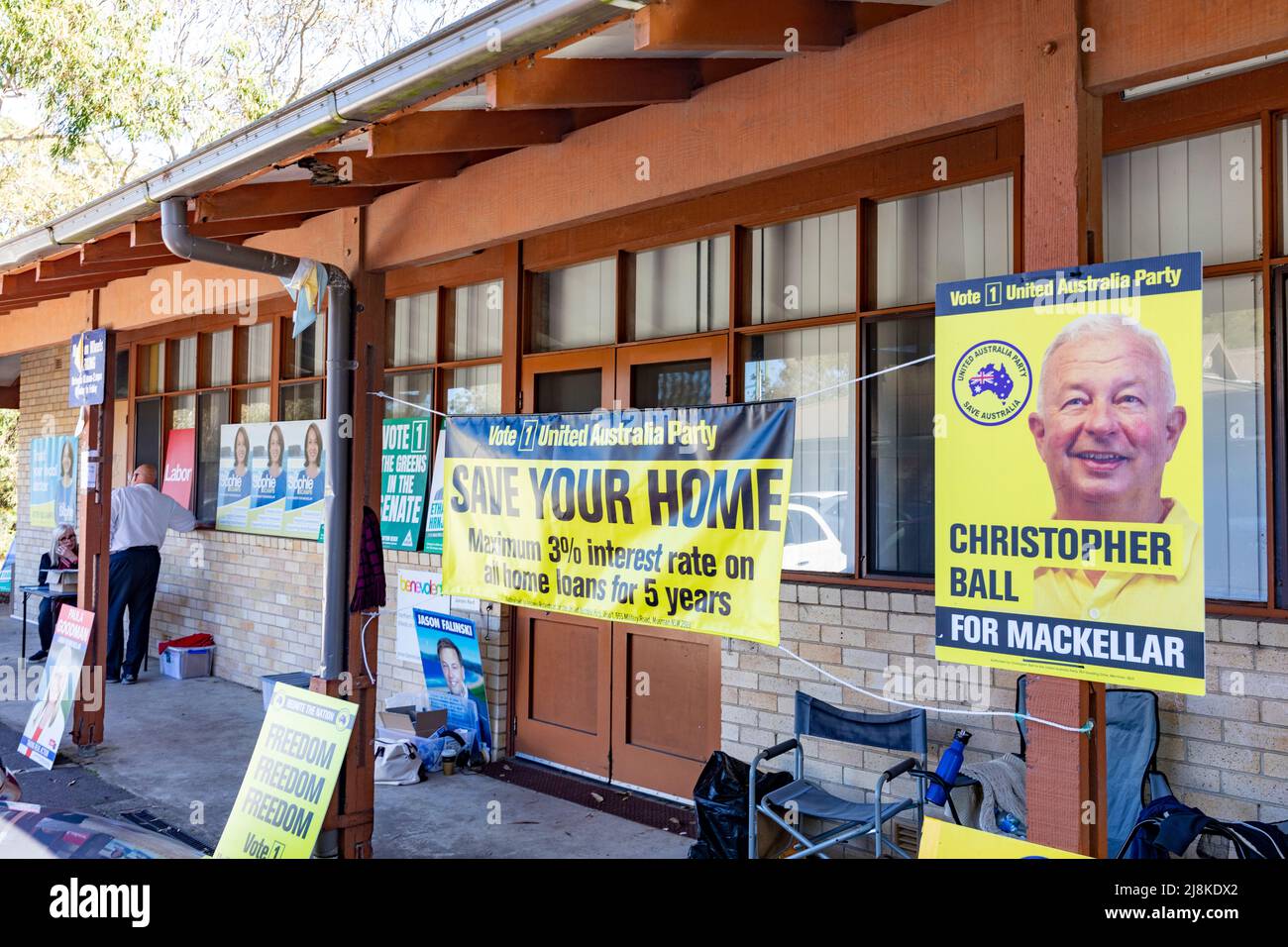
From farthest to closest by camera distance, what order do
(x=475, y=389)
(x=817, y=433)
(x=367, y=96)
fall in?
(x=475, y=389)
(x=817, y=433)
(x=367, y=96)

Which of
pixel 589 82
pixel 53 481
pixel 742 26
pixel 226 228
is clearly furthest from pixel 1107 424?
pixel 53 481

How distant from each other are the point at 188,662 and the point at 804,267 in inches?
283

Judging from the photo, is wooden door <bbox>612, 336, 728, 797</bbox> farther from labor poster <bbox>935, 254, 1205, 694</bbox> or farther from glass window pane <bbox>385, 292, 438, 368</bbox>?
labor poster <bbox>935, 254, 1205, 694</bbox>

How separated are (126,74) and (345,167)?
48.4 ft

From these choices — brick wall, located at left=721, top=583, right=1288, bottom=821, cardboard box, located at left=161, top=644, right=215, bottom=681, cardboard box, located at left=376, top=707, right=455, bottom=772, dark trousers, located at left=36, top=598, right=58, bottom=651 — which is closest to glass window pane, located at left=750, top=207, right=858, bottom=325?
brick wall, located at left=721, top=583, right=1288, bottom=821

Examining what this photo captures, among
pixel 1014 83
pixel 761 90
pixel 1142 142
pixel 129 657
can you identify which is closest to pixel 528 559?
pixel 761 90

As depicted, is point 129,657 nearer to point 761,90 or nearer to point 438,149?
point 438,149

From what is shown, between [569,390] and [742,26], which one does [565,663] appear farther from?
[742,26]

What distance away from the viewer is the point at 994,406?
2914 millimetres

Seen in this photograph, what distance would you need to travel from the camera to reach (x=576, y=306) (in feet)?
21.9

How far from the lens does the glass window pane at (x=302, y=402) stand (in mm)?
8797

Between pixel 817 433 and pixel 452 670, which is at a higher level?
pixel 817 433

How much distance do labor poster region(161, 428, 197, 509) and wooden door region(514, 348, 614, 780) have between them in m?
5.12

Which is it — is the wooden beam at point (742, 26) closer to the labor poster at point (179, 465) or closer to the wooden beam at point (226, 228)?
the wooden beam at point (226, 228)
